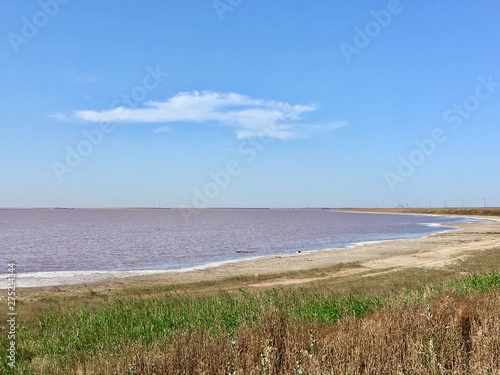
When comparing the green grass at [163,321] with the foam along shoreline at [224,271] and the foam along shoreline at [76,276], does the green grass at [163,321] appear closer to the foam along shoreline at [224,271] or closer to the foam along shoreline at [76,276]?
the foam along shoreline at [224,271]

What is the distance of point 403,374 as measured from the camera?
535cm

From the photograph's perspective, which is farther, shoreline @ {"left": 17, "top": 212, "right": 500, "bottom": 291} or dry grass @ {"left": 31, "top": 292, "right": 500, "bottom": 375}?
shoreline @ {"left": 17, "top": 212, "right": 500, "bottom": 291}

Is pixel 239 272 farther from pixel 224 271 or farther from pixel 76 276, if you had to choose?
pixel 76 276

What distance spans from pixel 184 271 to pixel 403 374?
86.5 feet

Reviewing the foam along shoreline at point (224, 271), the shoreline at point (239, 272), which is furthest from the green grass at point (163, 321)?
the foam along shoreline at point (224, 271)

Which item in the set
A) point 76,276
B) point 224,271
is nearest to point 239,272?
point 224,271

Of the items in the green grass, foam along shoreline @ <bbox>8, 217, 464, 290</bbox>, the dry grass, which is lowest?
foam along shoreline @ <bbox>8, 217, 464, 290</bbox>

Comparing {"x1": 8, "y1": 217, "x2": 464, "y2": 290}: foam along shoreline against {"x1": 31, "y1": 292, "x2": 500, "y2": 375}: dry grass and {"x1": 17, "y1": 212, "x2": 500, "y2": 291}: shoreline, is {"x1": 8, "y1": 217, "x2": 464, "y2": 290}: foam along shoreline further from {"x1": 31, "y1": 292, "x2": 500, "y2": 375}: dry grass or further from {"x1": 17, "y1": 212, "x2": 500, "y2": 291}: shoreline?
{"x1": 31, "y1": 292, "x2": 500, "y2": 375}: dry grass

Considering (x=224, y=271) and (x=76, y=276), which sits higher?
(x=224, y=271)

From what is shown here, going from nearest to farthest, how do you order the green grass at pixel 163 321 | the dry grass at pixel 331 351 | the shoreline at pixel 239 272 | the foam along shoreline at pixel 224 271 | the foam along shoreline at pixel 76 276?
the dry grass at pixel 331 351
the green grass at pixel 163 321
the shoreline at pixel 239 272
the foam along shoreline at pixel 76 276
the foam along shoreline at pixel 224 271

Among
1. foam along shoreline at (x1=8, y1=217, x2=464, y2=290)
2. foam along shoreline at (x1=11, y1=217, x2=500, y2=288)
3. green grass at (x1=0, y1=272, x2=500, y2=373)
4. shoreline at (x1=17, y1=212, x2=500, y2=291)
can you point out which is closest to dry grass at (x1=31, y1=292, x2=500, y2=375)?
green grass at (x1=0, y1=272, x2=500, y2=373)

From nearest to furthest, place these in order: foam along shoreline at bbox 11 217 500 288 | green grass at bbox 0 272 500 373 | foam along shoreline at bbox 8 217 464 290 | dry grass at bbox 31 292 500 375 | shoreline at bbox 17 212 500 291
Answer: dry grass at bbox 31 292 500 375 < green grass at bbox 0 272 500 373 < shoreline at bbox 17 212 500 291 < foam along shoreline at bbox 8 217 464 290 < foam along shoreline at bbox 11 217 500 288

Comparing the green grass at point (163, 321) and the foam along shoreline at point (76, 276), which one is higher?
the green grass at point (163, 321)

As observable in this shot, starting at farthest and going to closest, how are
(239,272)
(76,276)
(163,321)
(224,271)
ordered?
(224,271), (239,272), (76,276), (163,321)
